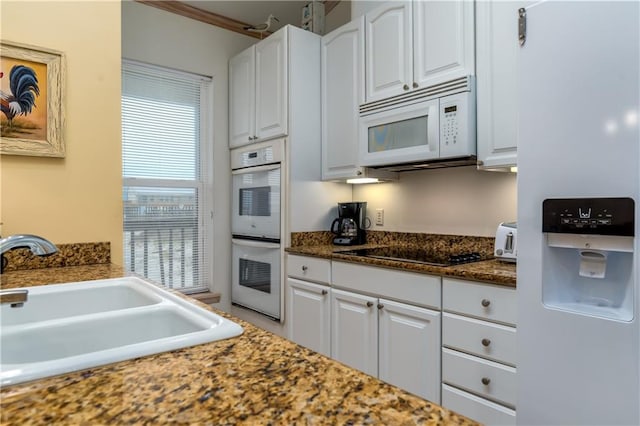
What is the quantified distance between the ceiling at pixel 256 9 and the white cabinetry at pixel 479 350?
2702 mm

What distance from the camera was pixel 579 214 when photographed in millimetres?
1224

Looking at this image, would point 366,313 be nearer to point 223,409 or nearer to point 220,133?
point 223,409

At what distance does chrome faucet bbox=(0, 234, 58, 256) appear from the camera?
90 cm

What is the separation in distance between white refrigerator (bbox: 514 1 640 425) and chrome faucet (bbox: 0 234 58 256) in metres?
1.40

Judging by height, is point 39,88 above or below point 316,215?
above

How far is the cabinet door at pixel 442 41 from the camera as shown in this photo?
81.0 inches

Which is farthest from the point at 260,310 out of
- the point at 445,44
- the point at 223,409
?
the point at 223,409

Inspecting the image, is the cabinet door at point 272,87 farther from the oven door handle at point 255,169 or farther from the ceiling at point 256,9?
the ceiling at point 256,9

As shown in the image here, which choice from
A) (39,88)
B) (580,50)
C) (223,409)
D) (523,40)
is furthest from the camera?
(39,88)

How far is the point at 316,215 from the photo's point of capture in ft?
9.55

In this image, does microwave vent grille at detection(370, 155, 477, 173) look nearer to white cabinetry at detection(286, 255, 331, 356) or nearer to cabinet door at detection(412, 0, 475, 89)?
cabinet door at detection(412, 0, 475, 89)

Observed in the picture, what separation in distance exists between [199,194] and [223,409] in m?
2.95

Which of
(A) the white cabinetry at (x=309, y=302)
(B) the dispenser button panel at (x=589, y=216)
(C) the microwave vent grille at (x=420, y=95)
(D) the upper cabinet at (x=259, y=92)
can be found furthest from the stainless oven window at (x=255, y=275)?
(B) the dispenser button panel at (x=589, y=216)

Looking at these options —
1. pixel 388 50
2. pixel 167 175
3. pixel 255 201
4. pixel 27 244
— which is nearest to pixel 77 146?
pixel 27 244
